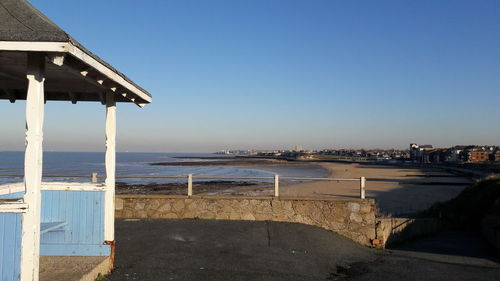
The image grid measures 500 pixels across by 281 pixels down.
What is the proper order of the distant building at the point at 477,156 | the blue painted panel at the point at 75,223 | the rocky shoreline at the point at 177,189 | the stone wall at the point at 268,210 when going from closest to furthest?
the blue painted panel at the point at 75,223 < the stone wall at the point at 268,210 < the rocky shoreline at the point at 177,189 < the distant building at the point at 477,156

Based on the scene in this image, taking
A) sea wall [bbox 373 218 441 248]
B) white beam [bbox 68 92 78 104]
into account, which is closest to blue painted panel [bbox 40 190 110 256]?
white beam [bbox 68 92 78 104]

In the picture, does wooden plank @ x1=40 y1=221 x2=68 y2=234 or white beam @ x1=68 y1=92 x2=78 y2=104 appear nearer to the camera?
wooden plank @ x1=40 y1=221 x2=68 y2=234

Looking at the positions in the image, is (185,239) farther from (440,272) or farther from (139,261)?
(440,272)

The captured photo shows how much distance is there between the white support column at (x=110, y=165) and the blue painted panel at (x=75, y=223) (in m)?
0.07

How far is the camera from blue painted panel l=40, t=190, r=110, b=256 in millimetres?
5922

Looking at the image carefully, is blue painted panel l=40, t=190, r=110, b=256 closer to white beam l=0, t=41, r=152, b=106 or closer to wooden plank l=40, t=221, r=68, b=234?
wooden plank l=40, t=221, r=68, b=234

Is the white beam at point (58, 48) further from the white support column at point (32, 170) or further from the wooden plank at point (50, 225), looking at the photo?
the wooden plank at point (50, 225)

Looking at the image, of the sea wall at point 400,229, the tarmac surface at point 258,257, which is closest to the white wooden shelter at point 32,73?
the tarmac surface at point 258,257

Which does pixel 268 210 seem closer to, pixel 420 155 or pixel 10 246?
pixel 10 246

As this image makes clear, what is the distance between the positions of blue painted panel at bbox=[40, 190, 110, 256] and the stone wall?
466 cm

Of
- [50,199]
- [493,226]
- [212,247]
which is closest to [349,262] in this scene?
[212,247]

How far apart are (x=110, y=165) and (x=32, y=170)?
2070 millimetres

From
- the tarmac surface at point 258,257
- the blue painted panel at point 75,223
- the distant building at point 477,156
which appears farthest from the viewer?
the distant building at point 477,156

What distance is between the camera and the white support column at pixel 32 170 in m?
3.92
